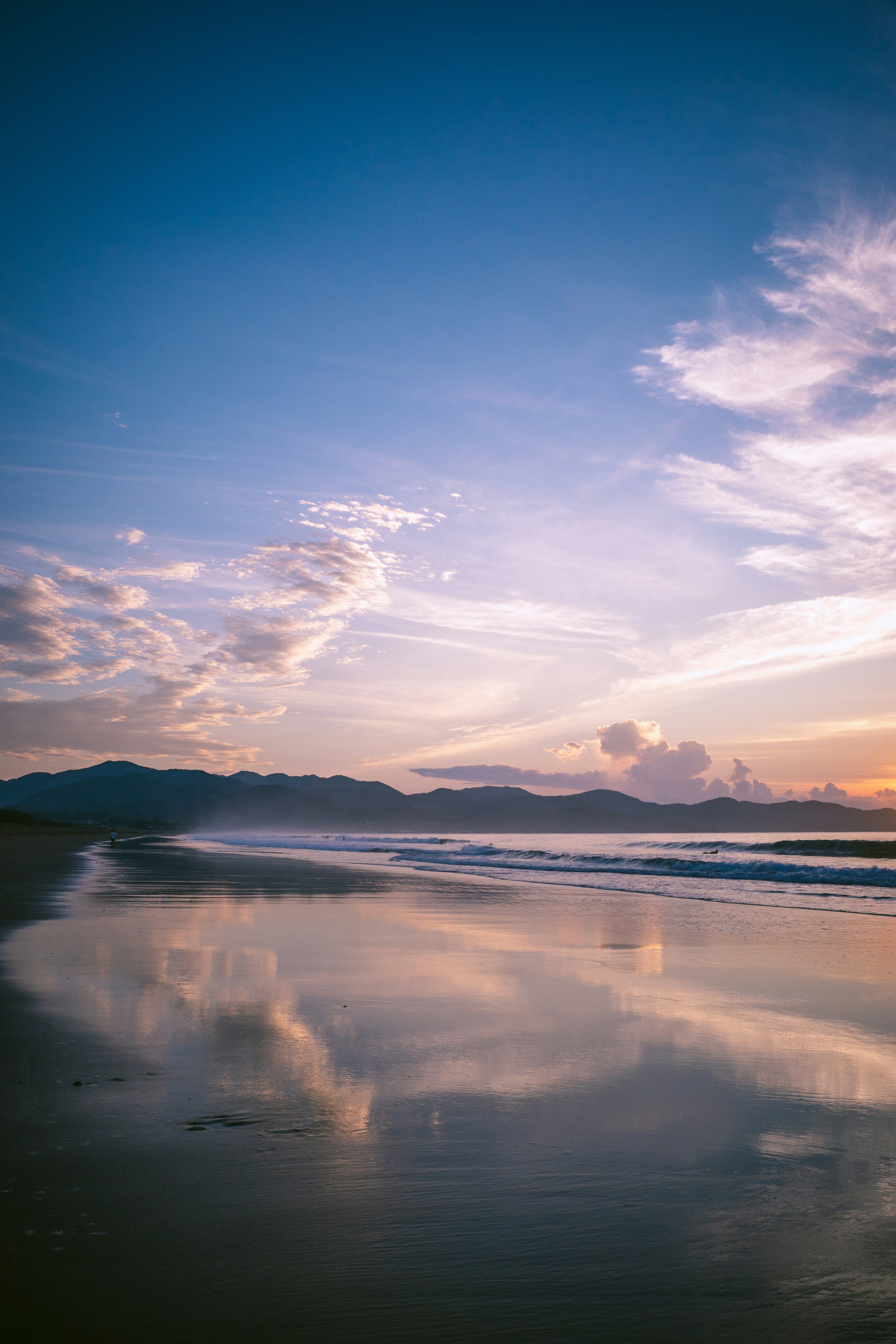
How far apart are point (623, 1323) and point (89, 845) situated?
55632mm

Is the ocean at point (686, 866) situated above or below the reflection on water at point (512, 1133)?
below

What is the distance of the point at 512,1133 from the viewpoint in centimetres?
427

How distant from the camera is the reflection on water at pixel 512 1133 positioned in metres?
2.80

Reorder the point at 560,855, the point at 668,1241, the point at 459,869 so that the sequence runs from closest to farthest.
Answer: the point at 668,1241
the point at 459,869
the point at 560,855

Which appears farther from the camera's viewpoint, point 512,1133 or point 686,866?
point 686,866

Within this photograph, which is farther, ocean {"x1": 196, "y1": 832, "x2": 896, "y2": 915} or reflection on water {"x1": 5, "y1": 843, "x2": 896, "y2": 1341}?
ocean {"x1": 196, "y1": 832, "x2": 896, "y2": 915}

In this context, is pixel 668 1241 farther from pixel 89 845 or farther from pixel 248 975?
pixel 89 845

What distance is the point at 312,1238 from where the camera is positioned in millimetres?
3115

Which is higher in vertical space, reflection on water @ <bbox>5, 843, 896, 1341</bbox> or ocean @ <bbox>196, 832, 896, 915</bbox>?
reflection on water @ <bbox>5, 843, 896, 1341</bbox>

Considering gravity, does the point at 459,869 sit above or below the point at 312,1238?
below

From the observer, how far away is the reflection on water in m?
2.80

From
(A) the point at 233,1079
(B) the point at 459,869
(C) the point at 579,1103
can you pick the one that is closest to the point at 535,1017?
(C) the point at 579,1103

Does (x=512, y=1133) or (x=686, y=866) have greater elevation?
(x=512, y=1133)

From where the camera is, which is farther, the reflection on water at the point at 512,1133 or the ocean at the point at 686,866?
the ocean at the point at 686,866
